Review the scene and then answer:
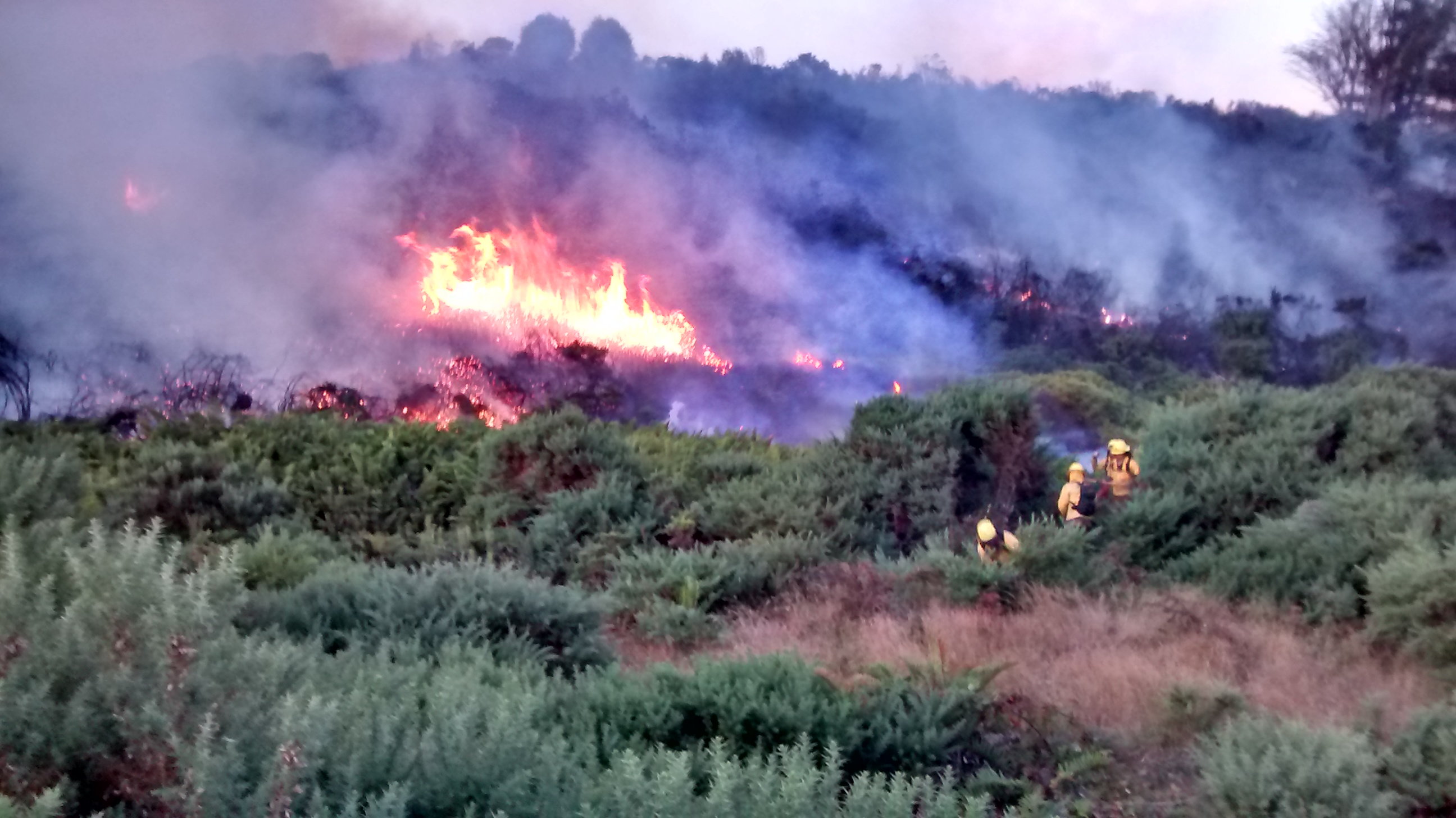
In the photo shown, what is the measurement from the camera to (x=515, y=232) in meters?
14.2

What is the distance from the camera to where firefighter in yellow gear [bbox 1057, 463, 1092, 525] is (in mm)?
8328

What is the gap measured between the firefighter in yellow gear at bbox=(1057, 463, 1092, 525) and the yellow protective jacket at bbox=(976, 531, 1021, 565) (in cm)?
72

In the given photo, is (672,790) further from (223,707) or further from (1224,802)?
(1224,802)

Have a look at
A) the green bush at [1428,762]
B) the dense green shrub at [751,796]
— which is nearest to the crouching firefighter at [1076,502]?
the green bush at [1428,762]

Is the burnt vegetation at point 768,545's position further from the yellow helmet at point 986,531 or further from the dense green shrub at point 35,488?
the yellow helmet at point 986,531

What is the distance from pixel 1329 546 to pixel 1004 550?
7.04 feet

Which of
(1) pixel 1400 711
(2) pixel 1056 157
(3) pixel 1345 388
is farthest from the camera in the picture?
(2) pixel 1056 157

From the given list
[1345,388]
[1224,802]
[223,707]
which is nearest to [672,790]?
[223,707]

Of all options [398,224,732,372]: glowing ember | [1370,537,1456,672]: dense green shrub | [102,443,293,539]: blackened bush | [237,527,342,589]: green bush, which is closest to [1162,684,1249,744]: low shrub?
[1370,537,1456,672]: dense green shrub

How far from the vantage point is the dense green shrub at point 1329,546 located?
6.98m

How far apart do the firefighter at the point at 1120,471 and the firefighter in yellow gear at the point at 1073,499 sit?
1.46 ft

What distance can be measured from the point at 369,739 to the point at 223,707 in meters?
0.37

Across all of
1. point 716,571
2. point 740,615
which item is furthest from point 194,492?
point 740,615

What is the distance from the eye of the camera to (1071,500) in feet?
27.4
